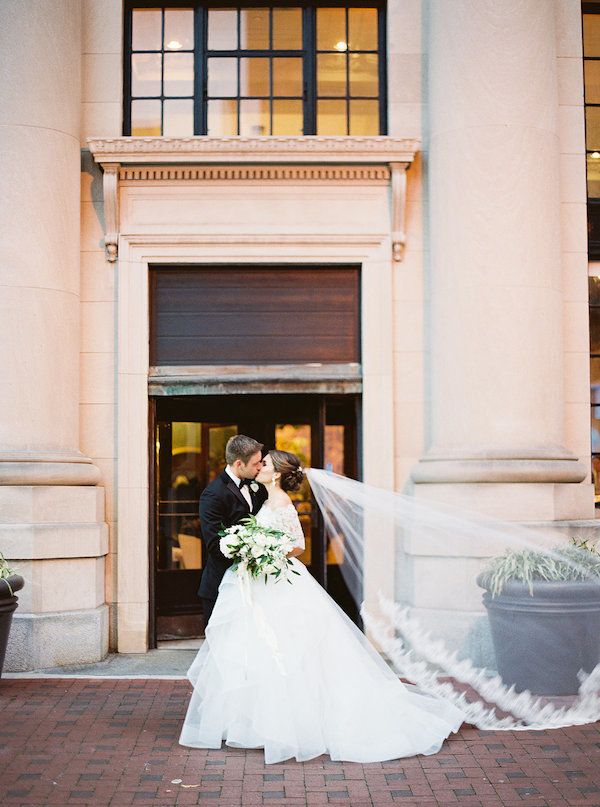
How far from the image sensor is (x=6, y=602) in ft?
26.0

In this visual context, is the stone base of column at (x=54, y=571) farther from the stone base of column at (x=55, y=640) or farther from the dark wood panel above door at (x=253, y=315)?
the dark wood panel above door at (x=253, y=315)

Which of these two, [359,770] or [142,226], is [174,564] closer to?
[142,226]

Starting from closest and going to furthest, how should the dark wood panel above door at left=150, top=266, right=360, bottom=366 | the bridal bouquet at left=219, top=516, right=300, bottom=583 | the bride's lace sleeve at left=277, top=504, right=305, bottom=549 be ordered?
the bridal bouquet at left=219, top=516, right=300, bottom=583
the bride's lace sleeve at left=277, top=504, right=305, bottom=549
the dark wood panel above door at left=150, top=266, right=360, bottom=366

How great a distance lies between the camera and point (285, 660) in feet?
21.7

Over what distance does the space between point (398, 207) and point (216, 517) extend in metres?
4.21

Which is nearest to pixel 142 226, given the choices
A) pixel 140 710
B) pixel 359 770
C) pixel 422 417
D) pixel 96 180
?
pixel 96 180

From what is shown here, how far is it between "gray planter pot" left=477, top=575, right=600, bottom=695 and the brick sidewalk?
57 centimetres

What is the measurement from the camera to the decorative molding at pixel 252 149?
982 centimetres

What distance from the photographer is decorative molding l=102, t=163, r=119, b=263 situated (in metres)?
9.91

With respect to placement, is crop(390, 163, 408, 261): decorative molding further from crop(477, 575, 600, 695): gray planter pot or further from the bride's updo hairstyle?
crop(477, 575, 600, 695): gray planter pot

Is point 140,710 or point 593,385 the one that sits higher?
point 593,385

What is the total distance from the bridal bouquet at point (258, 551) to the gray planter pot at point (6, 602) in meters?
2.15

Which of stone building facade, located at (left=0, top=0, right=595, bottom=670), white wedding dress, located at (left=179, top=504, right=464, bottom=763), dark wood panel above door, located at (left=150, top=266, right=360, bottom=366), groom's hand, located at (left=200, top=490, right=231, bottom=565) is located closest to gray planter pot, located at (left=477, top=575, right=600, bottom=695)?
white wedding dress, located at (left=179, top=504, right=464, bottom=763)

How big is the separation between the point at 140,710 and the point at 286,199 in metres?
5.41
